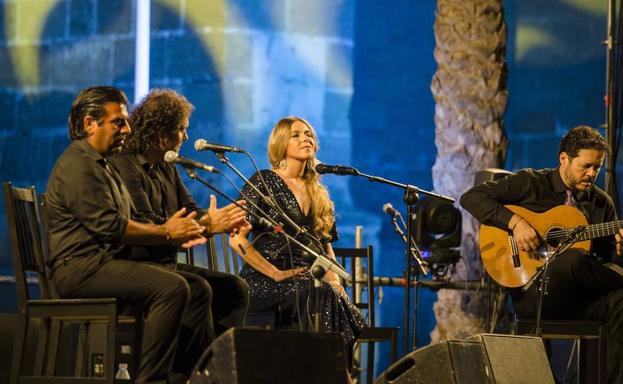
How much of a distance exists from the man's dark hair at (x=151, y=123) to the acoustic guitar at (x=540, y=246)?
2.06m

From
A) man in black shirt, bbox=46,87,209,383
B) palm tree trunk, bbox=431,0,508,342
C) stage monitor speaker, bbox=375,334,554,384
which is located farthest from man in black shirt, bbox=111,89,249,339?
palm tree trunk, bbox=431,0,508,342

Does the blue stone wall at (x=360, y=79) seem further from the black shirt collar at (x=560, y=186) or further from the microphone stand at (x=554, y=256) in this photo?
the microphone stand at (x=554, y=256)

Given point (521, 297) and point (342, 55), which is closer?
point (521, 297)

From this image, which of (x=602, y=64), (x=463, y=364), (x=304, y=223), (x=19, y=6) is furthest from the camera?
(x=19, y=6)

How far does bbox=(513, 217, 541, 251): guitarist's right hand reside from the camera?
5812 mm

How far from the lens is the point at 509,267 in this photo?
19.2 ft

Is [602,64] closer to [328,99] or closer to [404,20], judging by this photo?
[404,20]

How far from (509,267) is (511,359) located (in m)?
1.63

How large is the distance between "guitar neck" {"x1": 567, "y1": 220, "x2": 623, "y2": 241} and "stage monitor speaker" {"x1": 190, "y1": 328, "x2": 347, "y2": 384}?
2.55 metres

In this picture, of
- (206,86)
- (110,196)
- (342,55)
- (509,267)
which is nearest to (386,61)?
(342,55)

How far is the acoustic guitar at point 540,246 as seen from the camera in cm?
572

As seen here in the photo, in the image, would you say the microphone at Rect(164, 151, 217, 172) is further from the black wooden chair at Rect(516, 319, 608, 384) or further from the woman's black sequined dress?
the black wooden chair at Rect(516, 319, 608, 384)

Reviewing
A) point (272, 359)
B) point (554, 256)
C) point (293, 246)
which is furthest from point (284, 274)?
point (272, 359)

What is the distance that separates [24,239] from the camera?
4570mm
